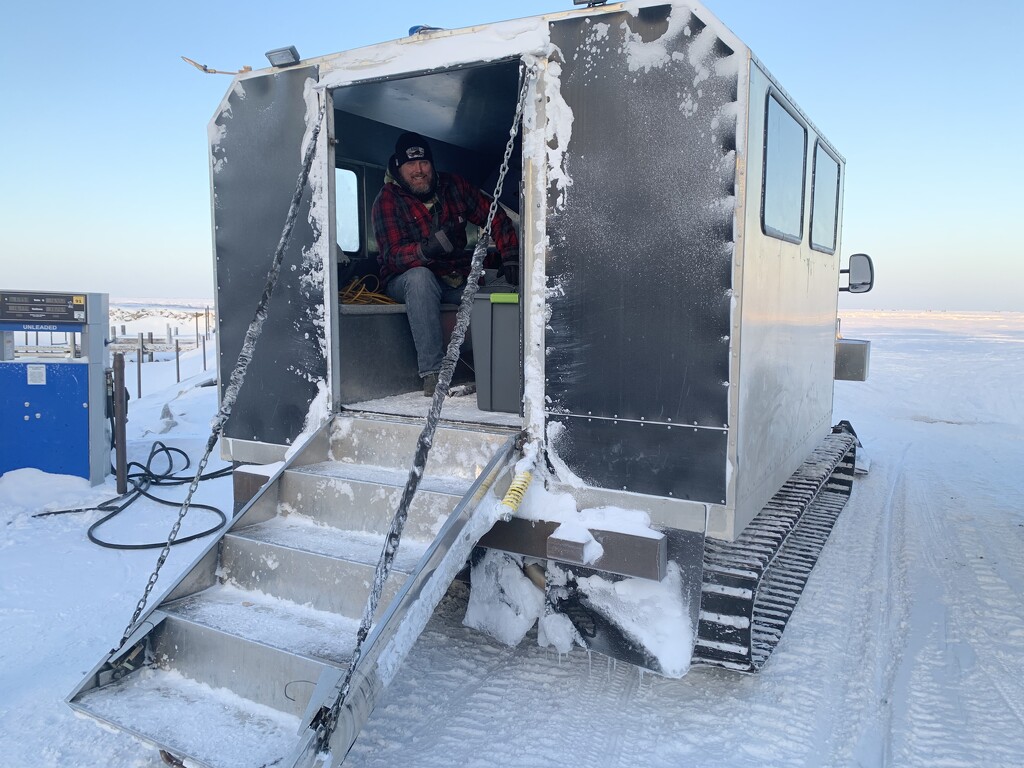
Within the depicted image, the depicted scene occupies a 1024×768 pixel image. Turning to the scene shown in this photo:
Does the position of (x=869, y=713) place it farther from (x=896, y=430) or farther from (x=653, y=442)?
(x=896, y=430)

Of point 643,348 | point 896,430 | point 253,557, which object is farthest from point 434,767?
point 896,430

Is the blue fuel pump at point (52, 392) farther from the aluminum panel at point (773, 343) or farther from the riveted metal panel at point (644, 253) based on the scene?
the aluminum panel at point (773, 343)

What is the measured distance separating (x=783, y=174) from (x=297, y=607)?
9.51 feet

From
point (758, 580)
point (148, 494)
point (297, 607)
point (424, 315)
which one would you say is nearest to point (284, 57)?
point (424, 315)

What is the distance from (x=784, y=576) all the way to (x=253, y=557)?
9.08ft

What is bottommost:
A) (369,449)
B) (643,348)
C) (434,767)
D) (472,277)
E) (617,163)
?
(434,767)

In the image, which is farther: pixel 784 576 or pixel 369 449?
pixel 784 576

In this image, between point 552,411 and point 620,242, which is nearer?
point 620,242

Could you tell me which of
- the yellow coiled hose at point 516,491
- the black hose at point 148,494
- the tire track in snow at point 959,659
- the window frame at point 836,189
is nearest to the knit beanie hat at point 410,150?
the window frame at point 836,189

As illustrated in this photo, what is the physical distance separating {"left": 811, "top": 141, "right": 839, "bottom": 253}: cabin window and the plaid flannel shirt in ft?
6.21

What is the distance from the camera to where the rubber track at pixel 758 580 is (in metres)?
3.01

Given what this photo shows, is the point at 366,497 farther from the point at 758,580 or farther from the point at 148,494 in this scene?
the point at 148,494

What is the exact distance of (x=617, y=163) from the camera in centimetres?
297

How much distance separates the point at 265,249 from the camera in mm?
3918
